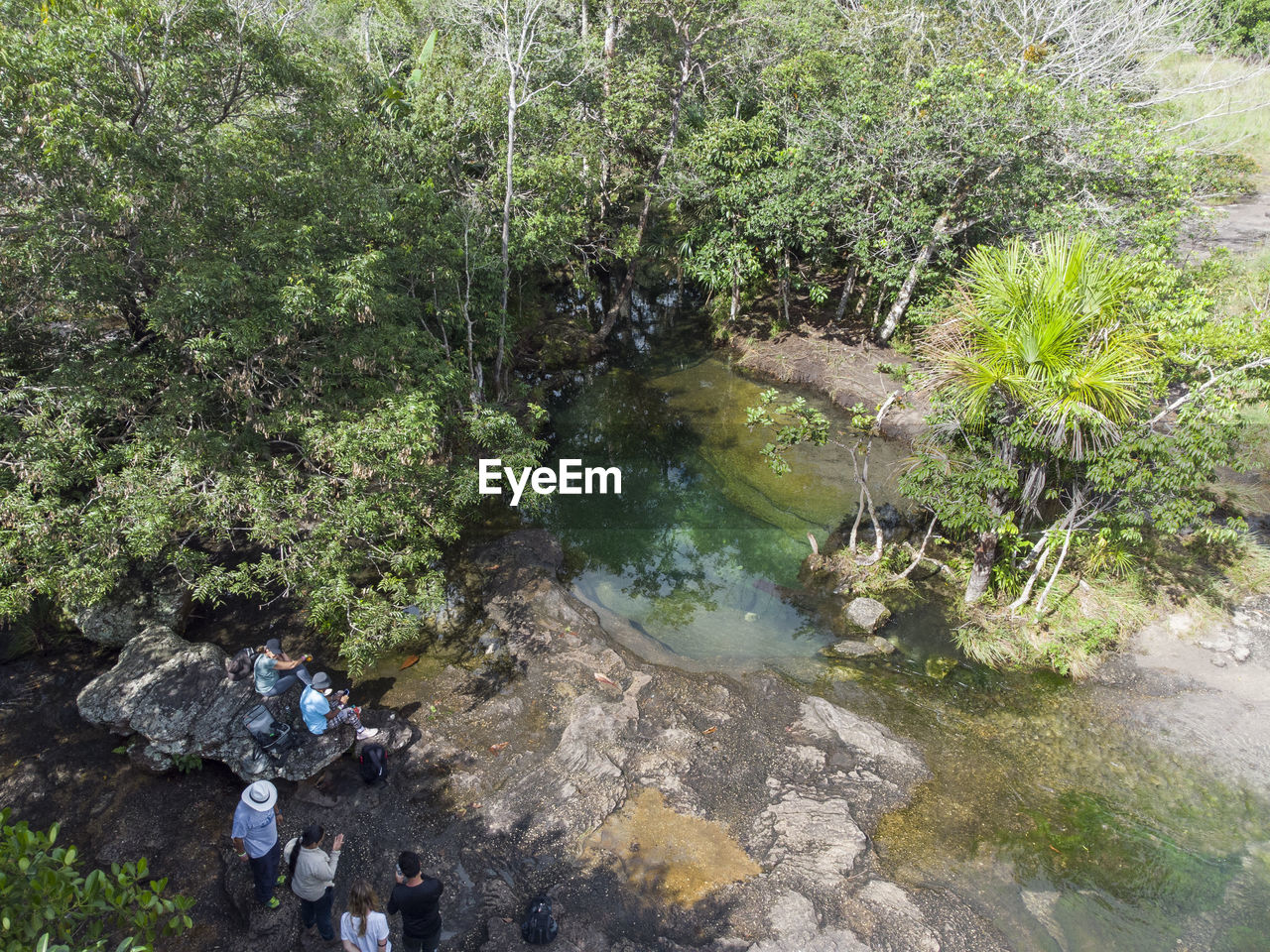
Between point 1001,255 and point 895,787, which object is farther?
point 1001,255

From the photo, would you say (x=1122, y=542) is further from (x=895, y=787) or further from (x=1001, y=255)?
(x=895, y=787)

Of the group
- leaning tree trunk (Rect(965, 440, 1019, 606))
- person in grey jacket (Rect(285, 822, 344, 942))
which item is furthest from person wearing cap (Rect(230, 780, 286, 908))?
leaning tree trunk (Rect(965, 440, 1019, 606))

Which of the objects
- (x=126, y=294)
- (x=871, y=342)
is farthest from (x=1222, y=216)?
(x=126, y=294)

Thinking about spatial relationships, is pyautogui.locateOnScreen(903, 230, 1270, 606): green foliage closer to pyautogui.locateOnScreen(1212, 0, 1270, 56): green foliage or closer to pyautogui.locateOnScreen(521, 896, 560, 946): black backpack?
pyautogui.locateOnScreen(521, 896, 560, 946): black backpack

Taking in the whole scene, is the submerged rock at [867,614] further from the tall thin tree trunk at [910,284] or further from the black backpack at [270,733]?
the tall thin tree trunk at [910,284]

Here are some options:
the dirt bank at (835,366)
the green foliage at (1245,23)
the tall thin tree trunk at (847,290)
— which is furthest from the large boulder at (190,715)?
the green foliage at (1245,23)
